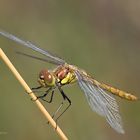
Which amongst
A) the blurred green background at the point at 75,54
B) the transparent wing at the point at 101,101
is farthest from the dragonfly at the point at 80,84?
the blurred green background at the point at 75,54

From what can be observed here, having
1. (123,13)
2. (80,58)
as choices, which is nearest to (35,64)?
(80,58)

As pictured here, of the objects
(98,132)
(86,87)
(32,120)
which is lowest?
(98,132)

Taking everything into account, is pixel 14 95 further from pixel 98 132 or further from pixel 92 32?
pixel 92 32

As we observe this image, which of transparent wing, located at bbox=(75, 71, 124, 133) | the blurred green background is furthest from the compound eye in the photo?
the blurred green background

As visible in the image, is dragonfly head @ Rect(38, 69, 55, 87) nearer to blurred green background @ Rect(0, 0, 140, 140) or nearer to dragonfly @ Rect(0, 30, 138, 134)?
dragonfly @ Rect(0, 30, 138, 134)

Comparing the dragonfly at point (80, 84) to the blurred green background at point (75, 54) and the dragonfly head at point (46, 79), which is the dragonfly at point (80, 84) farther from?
the blurred green background at point (75, 54)
